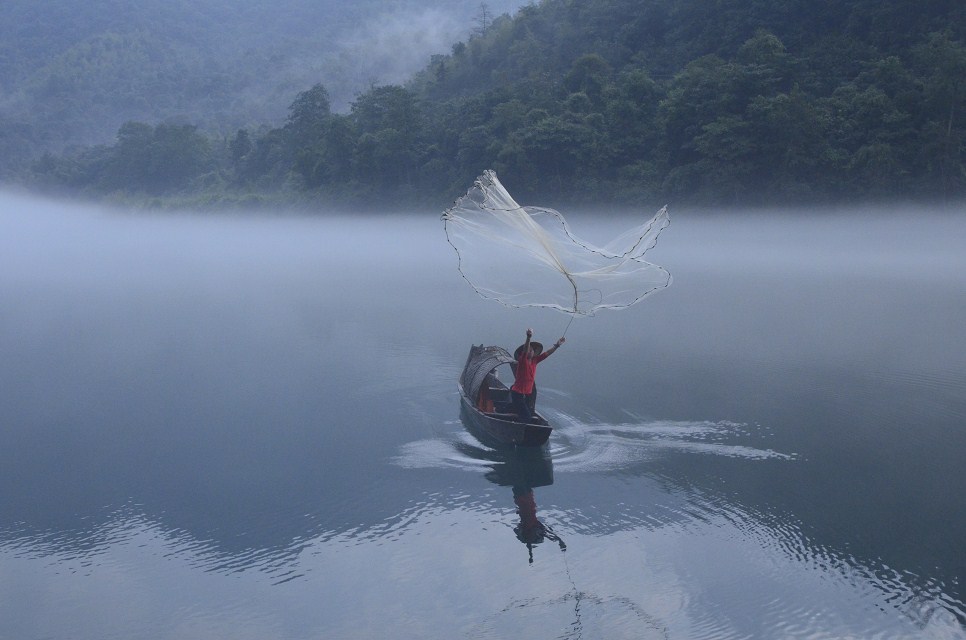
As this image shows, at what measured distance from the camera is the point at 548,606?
9.08m

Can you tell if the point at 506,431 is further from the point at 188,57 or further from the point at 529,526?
the point at 188,57

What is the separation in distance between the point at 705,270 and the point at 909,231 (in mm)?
7629

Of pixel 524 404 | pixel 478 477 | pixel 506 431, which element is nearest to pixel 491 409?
pixel 524 404

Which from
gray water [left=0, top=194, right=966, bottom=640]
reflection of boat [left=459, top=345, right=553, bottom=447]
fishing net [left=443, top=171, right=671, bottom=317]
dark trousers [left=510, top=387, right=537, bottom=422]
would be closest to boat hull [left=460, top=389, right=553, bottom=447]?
reflection of boat [left=459, top=345, right=553, bottom=447]

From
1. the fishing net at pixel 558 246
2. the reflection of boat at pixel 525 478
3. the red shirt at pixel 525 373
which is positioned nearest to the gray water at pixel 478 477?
the reflection of boat at pixel 525 478

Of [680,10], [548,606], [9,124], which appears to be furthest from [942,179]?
[9,124]

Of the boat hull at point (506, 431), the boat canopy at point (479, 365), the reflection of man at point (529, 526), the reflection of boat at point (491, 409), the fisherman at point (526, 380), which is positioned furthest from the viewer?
the boat canopy at point (479, 365)

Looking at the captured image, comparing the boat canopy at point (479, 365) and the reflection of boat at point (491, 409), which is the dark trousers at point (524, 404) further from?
the boat canopy at point (479, 365)

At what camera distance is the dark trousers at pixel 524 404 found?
1266 cm

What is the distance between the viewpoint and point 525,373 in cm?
1270

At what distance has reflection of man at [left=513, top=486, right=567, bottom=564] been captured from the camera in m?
10.4

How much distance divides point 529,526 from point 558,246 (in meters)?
3.30

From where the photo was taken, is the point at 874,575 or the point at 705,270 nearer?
the point at 874,575

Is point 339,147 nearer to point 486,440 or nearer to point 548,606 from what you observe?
point 486,440
